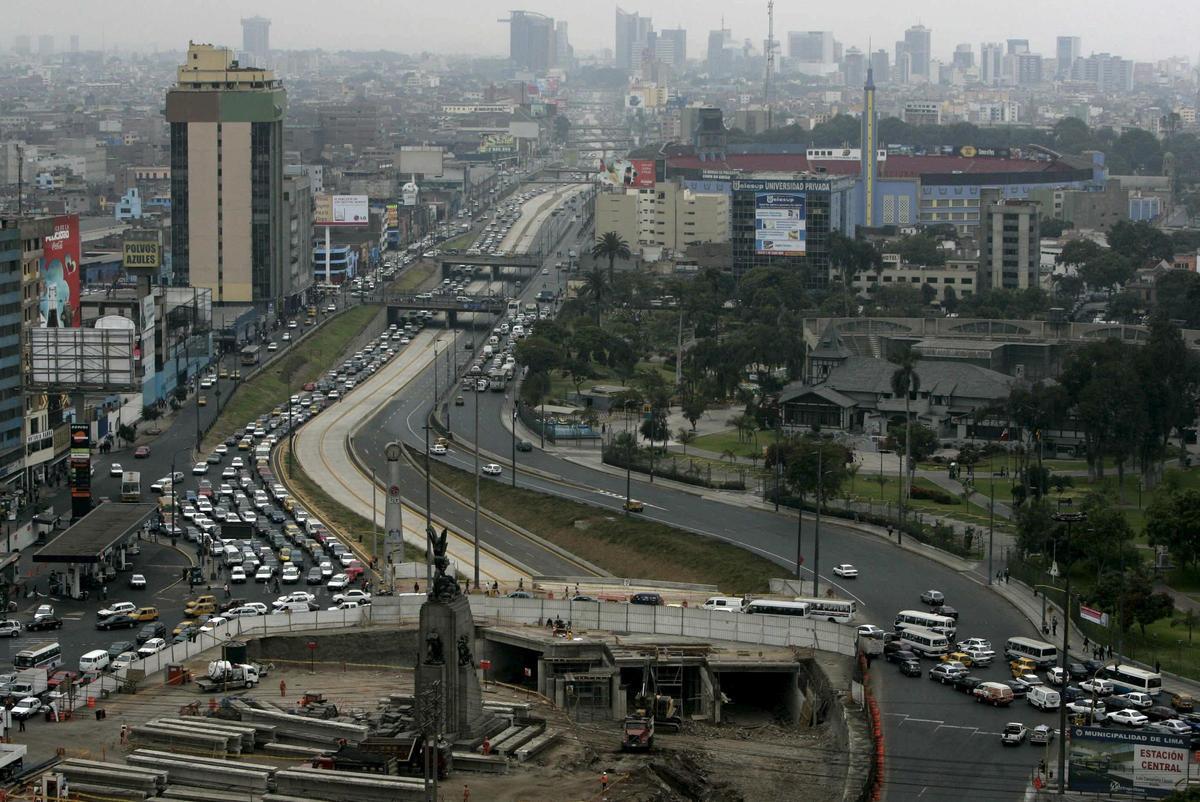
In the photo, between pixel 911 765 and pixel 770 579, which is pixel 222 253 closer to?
pixel 770 579

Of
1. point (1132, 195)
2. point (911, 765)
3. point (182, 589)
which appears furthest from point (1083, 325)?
point (1132, 195)

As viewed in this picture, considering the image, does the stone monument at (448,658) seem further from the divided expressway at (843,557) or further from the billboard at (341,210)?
the billboard at (341,210)

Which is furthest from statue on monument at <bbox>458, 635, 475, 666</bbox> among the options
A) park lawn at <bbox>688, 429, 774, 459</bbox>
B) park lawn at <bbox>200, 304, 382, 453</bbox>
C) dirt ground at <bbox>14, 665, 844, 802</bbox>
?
park lawn at <bbox>200, 304, 382, 453</bbox>

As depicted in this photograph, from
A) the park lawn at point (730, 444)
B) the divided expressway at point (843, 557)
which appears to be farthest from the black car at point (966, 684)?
the park lawn at point (730, 444)

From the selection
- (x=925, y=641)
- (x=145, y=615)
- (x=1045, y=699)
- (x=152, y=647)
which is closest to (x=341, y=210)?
(x=145, y=615)

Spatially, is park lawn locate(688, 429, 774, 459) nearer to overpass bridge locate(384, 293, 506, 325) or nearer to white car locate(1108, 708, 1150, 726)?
white car locate(1108, 708, 1150, 726)
